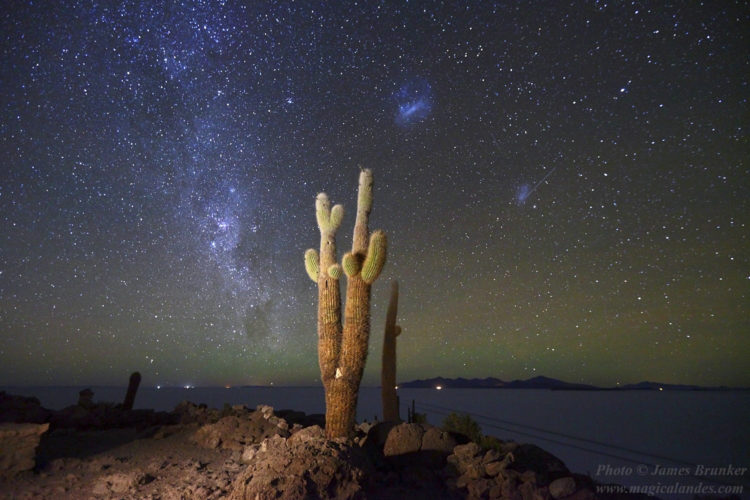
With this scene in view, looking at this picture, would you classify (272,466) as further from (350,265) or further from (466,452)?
(350,265)

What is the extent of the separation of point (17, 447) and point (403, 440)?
20.9ft

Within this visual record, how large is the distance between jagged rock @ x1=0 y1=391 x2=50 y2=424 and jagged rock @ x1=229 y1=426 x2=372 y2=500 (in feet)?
27.6

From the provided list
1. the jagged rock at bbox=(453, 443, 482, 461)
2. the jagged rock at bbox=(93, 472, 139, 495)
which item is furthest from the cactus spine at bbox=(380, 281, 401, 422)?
the jagged rock at bbox=(93, 472, 139, 495)

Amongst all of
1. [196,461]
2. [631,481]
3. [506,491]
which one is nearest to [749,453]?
[631,481]

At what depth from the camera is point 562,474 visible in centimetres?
884

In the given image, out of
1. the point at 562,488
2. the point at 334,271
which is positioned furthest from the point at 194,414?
the point at 562,488

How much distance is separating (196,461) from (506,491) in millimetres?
5363

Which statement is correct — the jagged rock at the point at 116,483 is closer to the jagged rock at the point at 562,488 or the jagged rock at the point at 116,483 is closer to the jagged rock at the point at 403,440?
the jagged rock at the point at 403,440

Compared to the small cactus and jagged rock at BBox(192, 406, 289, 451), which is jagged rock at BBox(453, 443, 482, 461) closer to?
jagged rock at BBox(192, 406, 289, 451)

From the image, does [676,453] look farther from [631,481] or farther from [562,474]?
[562,474]

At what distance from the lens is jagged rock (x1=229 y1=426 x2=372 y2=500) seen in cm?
616

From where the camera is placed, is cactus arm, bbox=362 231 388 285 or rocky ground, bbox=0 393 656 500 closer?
rocky ground, bbox=0 393 656 500

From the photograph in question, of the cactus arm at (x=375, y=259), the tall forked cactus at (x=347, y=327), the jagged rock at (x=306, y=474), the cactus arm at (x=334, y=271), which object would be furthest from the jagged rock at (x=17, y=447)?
the cactus arm at (x=375, y=259)

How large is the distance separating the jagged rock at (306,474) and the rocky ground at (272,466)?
14mm
